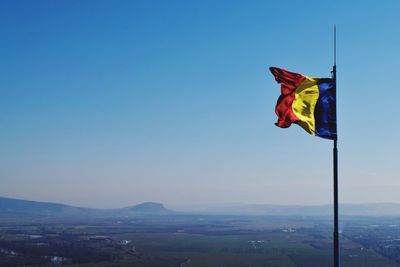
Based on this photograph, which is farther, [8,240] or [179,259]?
[8,240]

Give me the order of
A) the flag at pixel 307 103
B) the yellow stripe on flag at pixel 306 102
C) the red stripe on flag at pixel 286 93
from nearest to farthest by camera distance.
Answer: the flag at pixel 307 103, the yellow stripe on flag at pixel 306 102, the red stripe on flag at pixel 286 93

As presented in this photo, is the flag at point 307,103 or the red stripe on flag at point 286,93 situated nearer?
the flag at point 307,103

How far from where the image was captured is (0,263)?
291ft

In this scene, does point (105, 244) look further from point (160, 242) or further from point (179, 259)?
point (179, 259)

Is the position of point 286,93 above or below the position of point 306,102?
above

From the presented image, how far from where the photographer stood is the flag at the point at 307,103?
11438 millimetres

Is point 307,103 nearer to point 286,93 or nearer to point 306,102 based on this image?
point 306,102

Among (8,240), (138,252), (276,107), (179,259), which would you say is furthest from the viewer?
(8,240)

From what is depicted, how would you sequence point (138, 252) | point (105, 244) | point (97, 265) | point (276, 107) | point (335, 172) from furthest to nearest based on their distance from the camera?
point (105, 244)
point (138, 252)
point (97, 265)
point (276, 107)
point (335, 172)

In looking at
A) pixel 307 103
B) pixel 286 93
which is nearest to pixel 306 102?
pixel 307 103

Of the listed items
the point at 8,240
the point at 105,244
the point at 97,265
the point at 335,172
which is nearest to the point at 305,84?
the point at 335,172

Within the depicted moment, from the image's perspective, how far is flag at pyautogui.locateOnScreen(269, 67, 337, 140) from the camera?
11.4 m

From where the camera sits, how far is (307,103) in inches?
460

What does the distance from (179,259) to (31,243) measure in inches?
1831
